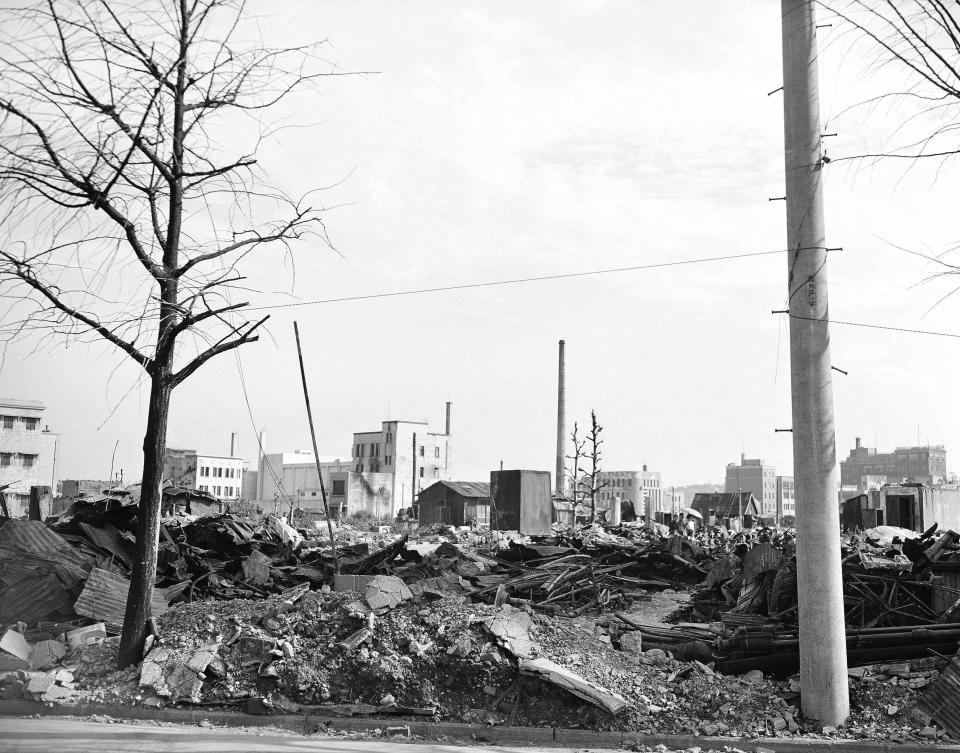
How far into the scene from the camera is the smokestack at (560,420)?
52375 mm

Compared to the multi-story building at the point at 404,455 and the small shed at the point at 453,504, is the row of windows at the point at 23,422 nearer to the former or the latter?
the small shed at the point at 453,504

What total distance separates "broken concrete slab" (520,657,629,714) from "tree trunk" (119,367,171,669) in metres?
3.98

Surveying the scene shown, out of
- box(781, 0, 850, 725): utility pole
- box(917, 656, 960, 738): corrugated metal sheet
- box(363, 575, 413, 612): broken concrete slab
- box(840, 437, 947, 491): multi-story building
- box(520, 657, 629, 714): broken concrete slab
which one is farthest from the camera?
box(840, 437, 947, 491): multi-story building

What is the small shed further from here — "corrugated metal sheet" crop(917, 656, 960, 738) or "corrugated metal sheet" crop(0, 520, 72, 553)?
"corrugated metal sheet" crop(917, 656, 960, 738)

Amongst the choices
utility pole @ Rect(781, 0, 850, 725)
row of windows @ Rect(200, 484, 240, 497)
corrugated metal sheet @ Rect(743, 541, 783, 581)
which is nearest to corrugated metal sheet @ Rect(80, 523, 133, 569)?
corrugated metal sheet @ Rect(743, 541, 783, 581)

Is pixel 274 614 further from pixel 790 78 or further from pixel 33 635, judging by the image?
pixel 790 78

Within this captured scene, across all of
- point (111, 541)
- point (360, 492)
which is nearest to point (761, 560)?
point (111, 541)

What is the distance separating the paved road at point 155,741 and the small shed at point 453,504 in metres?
35.5

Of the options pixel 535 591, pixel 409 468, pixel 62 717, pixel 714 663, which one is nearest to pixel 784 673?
pixel 714 663

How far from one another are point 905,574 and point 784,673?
2487 mm

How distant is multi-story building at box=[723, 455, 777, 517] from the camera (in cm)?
13912

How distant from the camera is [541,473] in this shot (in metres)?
26.6

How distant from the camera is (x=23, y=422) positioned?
56.3 m

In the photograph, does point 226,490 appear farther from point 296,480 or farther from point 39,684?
point 39,684
